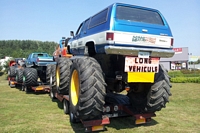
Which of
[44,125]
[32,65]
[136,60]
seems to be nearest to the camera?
[136,60]

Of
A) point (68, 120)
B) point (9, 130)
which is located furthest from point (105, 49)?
point (9, 130)

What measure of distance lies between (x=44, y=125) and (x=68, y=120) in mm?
756

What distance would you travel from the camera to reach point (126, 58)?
4531mm

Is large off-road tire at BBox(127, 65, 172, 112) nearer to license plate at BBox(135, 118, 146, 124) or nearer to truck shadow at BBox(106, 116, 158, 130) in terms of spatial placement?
license plate at BBox(135, 118, 146, 124)

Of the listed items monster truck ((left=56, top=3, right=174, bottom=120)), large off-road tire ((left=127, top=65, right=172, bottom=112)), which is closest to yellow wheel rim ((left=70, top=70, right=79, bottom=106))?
monster truck ((left=56, top=3, right=174, bottom=120))

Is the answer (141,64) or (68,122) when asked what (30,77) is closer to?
(68,122)

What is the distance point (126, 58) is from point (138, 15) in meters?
1.26

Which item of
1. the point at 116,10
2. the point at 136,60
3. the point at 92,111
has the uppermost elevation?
the point at 116,10

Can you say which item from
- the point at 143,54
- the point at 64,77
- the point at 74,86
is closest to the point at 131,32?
the point at 143,54

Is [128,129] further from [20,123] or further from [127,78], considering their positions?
[20,123]

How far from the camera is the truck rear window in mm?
4726

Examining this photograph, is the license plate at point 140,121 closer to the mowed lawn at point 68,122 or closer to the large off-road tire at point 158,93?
the mowed lawn at point 68,122

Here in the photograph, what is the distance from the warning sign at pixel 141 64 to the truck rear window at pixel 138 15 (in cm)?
99

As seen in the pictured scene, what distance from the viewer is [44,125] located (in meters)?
5.45
